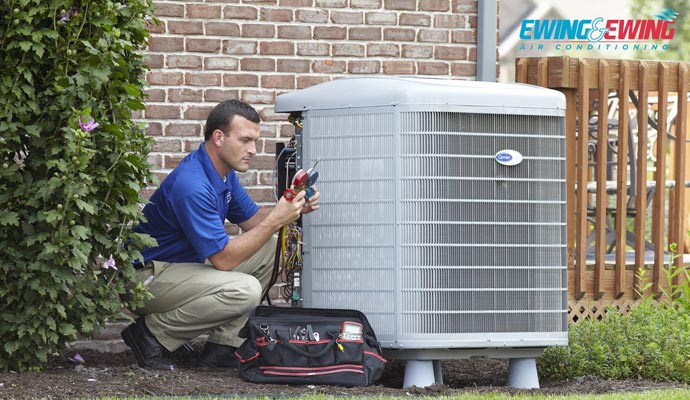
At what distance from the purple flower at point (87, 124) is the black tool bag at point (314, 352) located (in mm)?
1064

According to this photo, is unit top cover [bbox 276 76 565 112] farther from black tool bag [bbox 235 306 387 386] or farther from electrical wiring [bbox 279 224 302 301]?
black tool bag [bbox 235 306 387 386]

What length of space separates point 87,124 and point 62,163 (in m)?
0.19

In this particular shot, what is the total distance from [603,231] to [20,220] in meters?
3.30

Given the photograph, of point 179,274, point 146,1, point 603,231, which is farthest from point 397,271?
point 603,231

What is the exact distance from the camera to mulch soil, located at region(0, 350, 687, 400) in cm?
441

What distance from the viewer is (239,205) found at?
5566 mm

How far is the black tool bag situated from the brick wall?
1561 mm

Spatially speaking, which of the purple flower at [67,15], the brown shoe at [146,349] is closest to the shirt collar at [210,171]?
the brown shoe at [146,349]

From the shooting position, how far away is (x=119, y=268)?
15.8ft

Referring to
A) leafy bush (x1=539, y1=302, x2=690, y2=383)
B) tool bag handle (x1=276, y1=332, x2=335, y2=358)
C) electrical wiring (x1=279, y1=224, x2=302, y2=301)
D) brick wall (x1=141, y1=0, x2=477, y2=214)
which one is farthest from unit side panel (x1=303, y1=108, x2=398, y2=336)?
brick wall (x1=141, y1=0, x2=477, y2=214)

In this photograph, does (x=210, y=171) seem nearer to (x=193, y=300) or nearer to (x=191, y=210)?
(x=191, y=210)

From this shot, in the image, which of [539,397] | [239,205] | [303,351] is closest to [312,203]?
[303,351]

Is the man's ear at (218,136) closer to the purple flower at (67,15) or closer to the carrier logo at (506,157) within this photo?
the purple flower at (67,15)

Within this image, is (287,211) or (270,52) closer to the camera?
(287,211)
